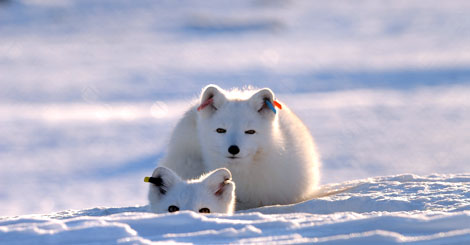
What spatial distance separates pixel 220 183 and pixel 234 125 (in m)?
1.17

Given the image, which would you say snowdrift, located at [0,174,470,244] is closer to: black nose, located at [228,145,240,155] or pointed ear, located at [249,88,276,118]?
black nose, located at [228,145,240,155]

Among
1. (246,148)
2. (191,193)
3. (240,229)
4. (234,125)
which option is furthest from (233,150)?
(240,229)

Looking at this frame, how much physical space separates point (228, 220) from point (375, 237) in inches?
30.8

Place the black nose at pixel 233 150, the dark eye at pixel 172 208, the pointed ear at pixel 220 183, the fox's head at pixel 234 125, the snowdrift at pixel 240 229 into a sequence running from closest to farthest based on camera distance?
the snowdrift at pixel 240 229 < the dark eye at pixel 172 208 < the pointed ear at pixel 220 183 < the black nose at pixel 233 150 < the fox's head at pixel 234 125

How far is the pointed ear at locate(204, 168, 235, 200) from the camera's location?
14.3ft

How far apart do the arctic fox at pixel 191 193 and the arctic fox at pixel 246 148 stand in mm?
863

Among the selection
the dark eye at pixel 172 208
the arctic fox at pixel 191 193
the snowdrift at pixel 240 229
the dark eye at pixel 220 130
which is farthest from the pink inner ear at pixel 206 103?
the snowdrift at pixel 240 229

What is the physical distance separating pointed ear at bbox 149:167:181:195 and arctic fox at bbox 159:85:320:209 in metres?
0.94

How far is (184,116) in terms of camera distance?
6.25 m

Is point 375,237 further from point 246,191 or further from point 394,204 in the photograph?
point 246,191

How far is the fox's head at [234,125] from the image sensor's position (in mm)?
5461

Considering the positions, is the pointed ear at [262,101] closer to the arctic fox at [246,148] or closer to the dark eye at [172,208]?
the arctic fox at [246,148]

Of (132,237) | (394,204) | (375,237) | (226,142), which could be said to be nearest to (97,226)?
(132,237)

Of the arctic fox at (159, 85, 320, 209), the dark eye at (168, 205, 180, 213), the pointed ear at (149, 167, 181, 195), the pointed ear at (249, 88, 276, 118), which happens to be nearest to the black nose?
the arctic fox at (159, 85, 320, 209)
